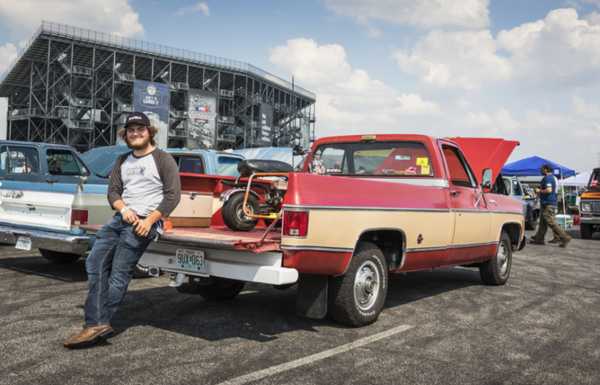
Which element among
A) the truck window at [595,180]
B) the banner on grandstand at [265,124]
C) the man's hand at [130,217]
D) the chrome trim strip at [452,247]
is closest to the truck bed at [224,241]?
the man's hand at [130,217]

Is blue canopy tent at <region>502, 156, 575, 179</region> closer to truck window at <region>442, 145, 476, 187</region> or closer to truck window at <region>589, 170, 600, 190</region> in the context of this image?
truck window at <region>589, 170, 600, 190</region>

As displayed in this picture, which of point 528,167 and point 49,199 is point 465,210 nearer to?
point 49,199

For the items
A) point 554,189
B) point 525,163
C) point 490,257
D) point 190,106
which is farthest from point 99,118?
point 490,257

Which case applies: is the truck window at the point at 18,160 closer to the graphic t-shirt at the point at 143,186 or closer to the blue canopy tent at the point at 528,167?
the graphic t-shirt at the point at 143,186

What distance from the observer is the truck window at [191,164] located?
9.96m

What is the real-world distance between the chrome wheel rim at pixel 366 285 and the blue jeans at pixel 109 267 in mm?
1871

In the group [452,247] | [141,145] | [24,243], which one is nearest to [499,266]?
[452,247]

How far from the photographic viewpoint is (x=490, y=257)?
7.67 m

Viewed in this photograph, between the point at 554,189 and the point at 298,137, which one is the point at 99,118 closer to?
the point at 298,137

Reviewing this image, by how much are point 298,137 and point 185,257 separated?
80082mm

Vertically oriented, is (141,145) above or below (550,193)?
above

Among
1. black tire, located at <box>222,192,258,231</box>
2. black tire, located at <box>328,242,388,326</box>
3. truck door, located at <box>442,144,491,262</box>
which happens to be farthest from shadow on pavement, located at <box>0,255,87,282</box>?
truck door, located at <box>442,144,491,262</box>

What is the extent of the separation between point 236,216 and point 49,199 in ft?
9.82

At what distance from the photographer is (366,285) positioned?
533 cm
